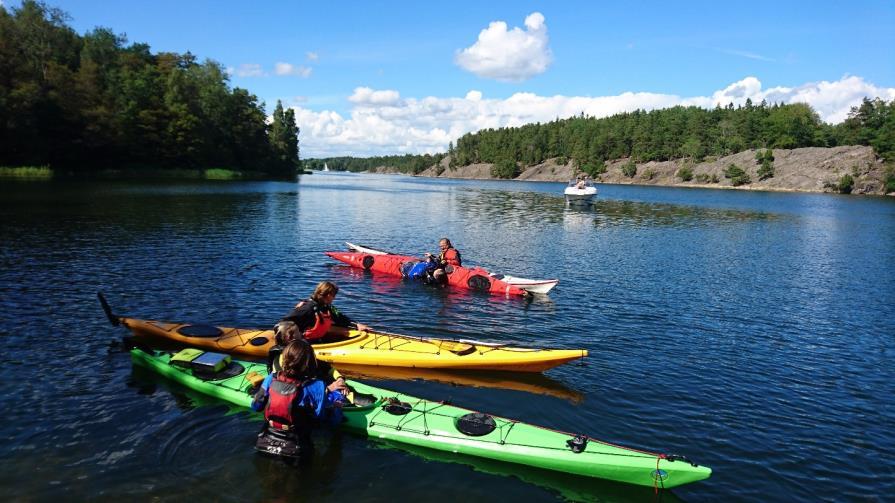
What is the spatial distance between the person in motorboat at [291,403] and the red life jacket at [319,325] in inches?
139

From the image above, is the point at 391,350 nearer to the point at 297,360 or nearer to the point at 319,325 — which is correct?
the point at 319,325

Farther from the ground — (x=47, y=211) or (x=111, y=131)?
(x=111, y=131)

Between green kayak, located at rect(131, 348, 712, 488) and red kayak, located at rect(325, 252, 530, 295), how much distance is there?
32.3 feet

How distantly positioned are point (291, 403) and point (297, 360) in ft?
2.04

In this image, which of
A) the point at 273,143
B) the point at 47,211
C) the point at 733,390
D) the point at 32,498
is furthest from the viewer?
the point at 273,143

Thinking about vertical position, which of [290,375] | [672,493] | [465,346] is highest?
[290,375]

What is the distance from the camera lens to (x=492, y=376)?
11.7 metres

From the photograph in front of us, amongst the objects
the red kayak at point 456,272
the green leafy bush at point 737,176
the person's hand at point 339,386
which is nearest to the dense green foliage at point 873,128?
the green leafy bush at point 737,176

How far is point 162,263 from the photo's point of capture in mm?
21125

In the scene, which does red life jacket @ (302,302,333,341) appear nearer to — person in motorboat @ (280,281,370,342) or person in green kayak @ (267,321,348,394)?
person in motorboat @ (280,281,370,342)

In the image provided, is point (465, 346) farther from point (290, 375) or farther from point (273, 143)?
point (273, 143)

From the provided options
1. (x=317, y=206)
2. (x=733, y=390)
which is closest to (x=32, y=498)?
(x=733, y=390)

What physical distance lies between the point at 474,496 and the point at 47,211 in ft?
117

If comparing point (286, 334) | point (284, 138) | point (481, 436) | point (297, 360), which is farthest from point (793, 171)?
point (297, 360)
